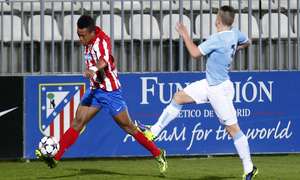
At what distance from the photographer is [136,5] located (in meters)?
12.5

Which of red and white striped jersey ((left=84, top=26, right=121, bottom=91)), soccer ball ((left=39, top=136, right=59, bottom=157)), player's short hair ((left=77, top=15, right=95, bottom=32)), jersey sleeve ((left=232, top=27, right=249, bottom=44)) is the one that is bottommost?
soccer ball ((left=39, top=136, right=59, bottom=157))

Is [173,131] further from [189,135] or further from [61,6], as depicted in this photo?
[61,6]

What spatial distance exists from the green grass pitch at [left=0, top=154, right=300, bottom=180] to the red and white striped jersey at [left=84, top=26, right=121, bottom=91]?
43.5 inches

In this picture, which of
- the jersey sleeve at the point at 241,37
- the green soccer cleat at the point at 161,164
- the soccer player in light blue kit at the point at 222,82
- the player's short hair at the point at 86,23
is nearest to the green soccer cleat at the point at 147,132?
the soccer player in light blue kit at the point at 222,82

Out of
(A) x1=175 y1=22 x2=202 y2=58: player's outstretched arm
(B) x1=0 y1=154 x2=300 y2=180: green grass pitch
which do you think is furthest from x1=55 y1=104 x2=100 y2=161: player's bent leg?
(A) x1=175 y1=22 x2=202 y2=58: player's outstretched arm

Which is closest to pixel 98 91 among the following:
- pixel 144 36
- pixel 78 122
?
pixel 78 122

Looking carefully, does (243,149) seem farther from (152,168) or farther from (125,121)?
(152,168)

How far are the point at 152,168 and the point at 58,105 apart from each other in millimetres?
2116

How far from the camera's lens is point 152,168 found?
9.66m

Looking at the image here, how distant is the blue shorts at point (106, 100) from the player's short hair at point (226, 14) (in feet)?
5.70

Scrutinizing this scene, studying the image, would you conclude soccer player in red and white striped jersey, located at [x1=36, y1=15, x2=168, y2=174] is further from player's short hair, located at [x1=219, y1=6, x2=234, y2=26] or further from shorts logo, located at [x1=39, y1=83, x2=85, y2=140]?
shorts logo, located at [x1=39, y1=83, x2=85, y2=140]

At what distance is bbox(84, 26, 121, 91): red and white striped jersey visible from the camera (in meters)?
7.92

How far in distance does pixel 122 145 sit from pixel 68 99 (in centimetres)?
111

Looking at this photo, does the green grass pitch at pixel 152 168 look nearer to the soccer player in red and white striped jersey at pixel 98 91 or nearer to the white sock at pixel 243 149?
the soccer player in red and white striped jersey at pixel 98 91
